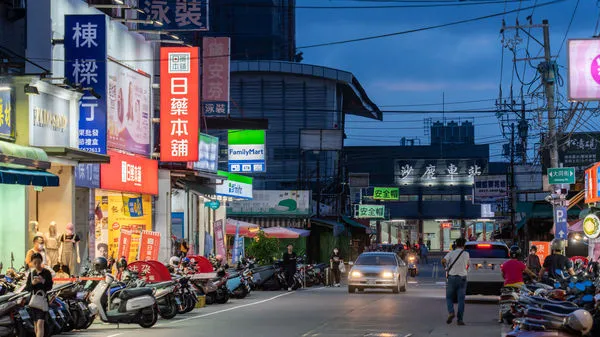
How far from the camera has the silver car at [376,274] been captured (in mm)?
37656

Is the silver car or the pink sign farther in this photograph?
the silver car

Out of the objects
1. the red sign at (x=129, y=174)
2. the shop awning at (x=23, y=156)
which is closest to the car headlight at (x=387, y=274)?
the red sign at (x=129, y=174)

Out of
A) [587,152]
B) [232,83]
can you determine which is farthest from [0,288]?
[232,83]

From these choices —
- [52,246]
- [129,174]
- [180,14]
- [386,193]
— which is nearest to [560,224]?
[129,174]

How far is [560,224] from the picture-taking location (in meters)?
36.9

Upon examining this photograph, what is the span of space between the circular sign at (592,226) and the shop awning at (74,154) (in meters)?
14.1

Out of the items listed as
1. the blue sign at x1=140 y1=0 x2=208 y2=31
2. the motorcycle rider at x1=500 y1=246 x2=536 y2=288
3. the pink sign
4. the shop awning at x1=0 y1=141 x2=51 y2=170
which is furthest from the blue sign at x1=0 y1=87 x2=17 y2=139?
the pink sign

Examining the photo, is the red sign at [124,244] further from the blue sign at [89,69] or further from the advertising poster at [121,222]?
the blue sign at [89,69]

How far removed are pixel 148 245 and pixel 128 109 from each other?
521 cm

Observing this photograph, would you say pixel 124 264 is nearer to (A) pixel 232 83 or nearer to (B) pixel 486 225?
(A) pixel 232 83

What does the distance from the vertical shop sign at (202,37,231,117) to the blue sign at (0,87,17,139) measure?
17.1m

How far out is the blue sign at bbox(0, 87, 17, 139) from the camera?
24844 millimetres

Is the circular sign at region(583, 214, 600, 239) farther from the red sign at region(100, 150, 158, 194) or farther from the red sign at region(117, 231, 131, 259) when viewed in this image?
the red sign at region(100, 150, 158, 194)

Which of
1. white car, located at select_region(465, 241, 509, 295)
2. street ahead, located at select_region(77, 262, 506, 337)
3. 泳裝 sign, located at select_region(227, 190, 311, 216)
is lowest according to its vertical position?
street ahead, located at select_region(77, 262, 506, 337)
